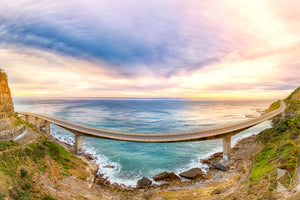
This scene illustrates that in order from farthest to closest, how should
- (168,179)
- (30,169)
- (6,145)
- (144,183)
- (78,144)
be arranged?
(78,144), (168,179), (144,183), (6,145), (30,169)

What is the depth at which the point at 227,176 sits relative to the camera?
22.9 metres

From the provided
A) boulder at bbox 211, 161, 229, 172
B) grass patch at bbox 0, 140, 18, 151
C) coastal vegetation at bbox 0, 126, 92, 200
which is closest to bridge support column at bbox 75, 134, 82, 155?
coastal vegetation at bbox 0, 126, 92, 200

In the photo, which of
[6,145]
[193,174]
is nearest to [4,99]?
[6,145]

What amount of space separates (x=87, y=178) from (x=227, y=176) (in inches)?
917

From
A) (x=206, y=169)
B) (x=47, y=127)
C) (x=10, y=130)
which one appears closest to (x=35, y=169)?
(x=10, y=130)

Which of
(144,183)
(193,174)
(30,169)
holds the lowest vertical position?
(144,183)

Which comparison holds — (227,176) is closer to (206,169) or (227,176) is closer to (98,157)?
(206,169)

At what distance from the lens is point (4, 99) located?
21672 millimetres

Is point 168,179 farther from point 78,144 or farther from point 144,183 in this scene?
point 78,144

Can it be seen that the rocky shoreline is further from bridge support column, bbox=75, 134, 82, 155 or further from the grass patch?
the grass patch

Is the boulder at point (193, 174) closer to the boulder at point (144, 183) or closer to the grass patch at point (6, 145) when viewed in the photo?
the boulder at point (144, 183)

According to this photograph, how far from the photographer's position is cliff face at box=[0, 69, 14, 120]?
69.0ft

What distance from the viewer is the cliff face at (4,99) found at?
21.0 m

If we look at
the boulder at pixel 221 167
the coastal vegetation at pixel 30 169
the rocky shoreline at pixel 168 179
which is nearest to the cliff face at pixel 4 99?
the coastal vegetation at pixel 30 169
